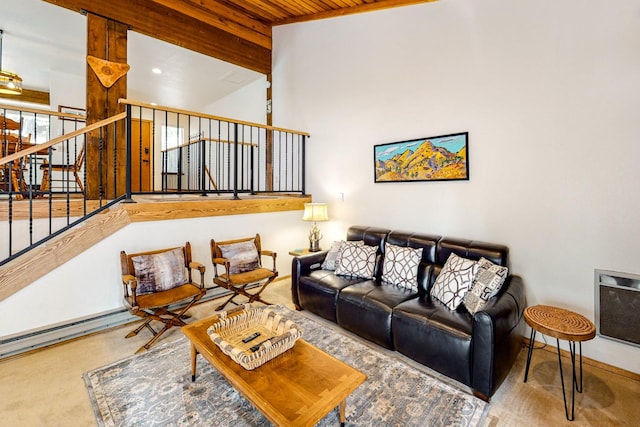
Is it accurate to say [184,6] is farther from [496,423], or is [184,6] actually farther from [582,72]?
[496,423]

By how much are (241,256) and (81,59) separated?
15.2ft

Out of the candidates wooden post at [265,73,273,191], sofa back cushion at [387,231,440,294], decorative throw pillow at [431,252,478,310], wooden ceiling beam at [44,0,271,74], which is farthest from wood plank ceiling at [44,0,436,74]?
decorative throw pillow at [431,252,478,310]

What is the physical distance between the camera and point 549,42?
8.57ft

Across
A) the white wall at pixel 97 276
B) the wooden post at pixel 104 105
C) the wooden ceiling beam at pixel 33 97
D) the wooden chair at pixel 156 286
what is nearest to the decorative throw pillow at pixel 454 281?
the wooden chair at pixel 156 286

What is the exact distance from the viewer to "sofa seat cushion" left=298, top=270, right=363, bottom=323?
3062 millimetres

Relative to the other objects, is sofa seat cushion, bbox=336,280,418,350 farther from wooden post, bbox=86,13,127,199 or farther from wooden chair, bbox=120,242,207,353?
wooden post, bbox=86,13,127,199

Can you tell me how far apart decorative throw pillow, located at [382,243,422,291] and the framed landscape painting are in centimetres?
91

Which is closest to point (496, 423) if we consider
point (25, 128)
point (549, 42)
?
point (549, 42)

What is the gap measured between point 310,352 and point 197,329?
2.84 ft

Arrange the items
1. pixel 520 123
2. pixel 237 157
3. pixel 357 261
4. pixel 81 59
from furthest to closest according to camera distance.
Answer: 1. pixel 81 59
2. pixel 237 157
3. pixel 357 261
4. pixel 520 123

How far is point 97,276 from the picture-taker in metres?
2.93

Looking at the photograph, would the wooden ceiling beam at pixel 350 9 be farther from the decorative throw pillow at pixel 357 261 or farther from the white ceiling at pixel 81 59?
the decorative throw pillow at pixel 357 261

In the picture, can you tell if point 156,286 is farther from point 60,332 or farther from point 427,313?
point 427,313

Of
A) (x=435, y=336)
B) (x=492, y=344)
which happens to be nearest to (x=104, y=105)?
(x=435, y=336)
